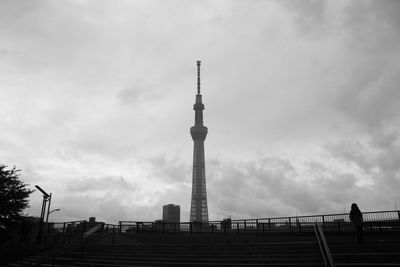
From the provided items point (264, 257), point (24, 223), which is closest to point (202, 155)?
point (24, 223)

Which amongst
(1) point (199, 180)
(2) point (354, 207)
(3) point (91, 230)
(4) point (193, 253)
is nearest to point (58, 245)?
(3) point (91, 230)

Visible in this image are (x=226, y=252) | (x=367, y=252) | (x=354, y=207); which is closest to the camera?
(x=367, y=252)

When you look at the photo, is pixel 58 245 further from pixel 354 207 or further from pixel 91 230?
pixel 354 207

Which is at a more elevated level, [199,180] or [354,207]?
[199,180]

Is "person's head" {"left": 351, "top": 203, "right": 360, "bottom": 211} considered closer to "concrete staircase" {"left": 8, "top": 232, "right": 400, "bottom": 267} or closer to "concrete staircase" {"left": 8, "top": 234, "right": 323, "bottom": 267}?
"concrete staircase" {"left": 8, "top": 232, "right": 400, "bottom": 267}

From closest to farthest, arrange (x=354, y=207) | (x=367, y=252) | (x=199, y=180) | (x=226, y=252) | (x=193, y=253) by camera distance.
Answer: (x=367, y=252) → (x=354, y=207) → (x=226, y=252) → (x=193, y=253) → (x=199, y=180)

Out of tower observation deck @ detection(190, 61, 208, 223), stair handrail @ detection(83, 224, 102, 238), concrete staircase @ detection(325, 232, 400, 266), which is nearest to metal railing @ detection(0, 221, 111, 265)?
stair handrail @ detection(83, 224, 102, 238)

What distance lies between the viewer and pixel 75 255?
21.4 m

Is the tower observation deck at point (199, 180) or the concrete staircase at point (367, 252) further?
the tower observation deck at point (199, 180)

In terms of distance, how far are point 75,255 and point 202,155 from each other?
12928 cm

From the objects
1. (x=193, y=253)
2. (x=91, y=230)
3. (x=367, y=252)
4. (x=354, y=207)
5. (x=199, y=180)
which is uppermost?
(x=199, y=180)

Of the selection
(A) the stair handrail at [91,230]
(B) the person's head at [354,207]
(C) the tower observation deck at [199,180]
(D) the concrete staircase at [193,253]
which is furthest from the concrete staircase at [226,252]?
(C) the tower observation deck at [199,180]

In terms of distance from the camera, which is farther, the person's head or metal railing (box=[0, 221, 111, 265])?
metal railing (box=[0, 221, 111, 265])

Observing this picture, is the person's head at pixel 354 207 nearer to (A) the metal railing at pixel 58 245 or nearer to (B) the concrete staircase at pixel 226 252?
(B) the concrete staircase at pixel 226 252
